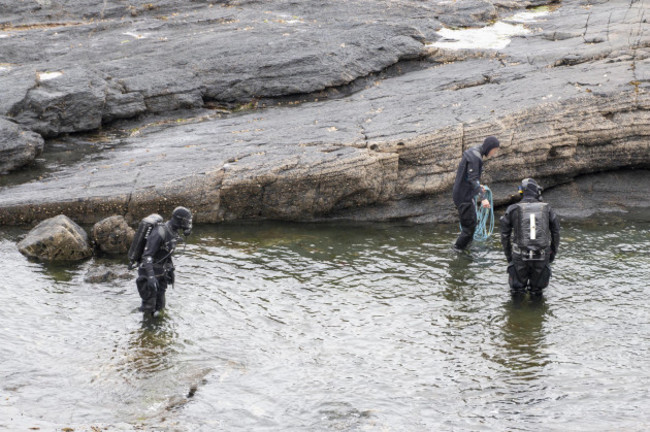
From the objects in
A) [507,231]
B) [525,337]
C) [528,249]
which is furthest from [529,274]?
[525,337]

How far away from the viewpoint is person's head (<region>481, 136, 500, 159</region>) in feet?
53.0

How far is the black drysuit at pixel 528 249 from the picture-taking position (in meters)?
13.7

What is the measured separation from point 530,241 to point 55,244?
34.3 feet

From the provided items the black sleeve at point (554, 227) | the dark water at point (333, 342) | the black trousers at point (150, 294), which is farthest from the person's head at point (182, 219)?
the black sleeve at point (554, 227)

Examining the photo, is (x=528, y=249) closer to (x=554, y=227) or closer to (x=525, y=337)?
(x=554, y=227)

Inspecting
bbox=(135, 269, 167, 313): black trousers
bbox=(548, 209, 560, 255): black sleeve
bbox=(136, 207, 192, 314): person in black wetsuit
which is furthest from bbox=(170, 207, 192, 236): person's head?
bbox=(548, 209, 560, 255): black sleeve

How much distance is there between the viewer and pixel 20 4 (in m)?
31.3

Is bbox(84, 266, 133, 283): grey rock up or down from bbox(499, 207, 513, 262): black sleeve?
down

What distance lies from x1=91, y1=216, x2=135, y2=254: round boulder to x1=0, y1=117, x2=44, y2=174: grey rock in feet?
17.3

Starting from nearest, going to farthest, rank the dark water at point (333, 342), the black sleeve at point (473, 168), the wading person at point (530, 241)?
the dark water at point (333, 342) → the wading person at point (530, 241) → the black sleeve at point (473, 168)

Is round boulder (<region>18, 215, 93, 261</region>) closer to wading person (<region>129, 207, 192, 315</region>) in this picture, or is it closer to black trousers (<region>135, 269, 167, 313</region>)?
wading person (<region>129, 207, 192, 315</region>)

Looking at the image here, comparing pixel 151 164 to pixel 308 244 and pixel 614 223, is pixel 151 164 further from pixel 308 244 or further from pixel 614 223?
pixel 614 223

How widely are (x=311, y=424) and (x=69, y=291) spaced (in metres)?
6.98

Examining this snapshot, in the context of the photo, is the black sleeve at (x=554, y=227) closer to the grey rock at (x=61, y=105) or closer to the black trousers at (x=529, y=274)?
the black trousers at (x=529, y=274)
